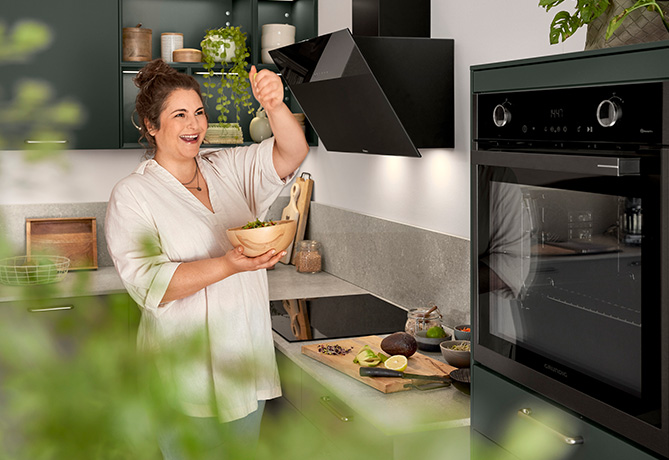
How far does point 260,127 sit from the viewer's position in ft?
12.1

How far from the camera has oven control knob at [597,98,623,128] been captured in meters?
1.04

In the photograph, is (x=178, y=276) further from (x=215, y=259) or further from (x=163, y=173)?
(x=163, y=173)

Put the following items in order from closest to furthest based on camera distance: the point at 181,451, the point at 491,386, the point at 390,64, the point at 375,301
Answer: the point at 181,451
the point at 491,386
the point at 390,64
the point at 375,301

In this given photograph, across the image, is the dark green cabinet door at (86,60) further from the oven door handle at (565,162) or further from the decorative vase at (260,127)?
the oven door handle at (565,162)

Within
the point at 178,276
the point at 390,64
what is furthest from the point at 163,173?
the point at 390,64

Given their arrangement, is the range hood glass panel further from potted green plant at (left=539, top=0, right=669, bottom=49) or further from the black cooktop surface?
potted green plant at (left=539, top=0, right=669, bottom=49)

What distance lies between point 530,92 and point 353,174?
6.96ft

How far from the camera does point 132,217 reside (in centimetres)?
187

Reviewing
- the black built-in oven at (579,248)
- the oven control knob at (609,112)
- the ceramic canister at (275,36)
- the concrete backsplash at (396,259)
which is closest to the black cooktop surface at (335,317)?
the concrete backsplash at (396,259)

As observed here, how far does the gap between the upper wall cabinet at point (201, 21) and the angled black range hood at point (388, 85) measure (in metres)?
1.13

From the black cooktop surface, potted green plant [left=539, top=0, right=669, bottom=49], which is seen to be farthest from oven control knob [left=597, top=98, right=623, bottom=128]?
the black cooktop surface

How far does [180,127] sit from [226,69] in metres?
1.76

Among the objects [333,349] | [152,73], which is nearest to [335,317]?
[333,349]

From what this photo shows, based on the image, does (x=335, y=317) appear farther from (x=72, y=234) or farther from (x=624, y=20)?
(x=624, y=20)
